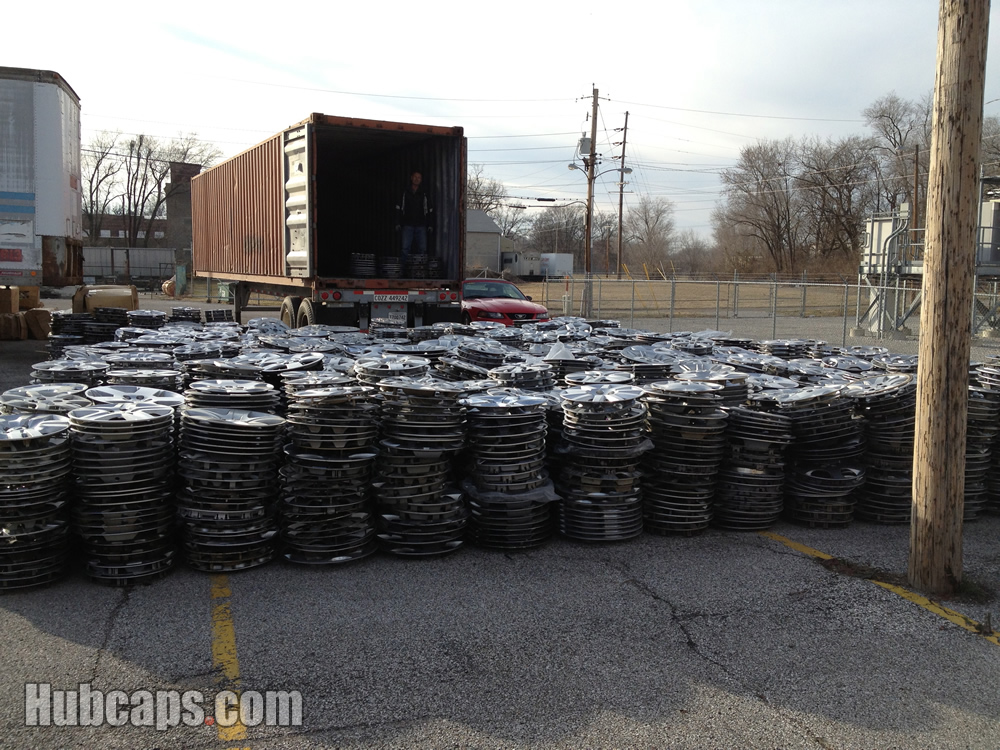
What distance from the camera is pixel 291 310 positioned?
637 inches

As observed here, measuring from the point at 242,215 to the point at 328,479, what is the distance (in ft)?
48.8

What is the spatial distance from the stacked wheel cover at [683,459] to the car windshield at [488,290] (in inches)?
582

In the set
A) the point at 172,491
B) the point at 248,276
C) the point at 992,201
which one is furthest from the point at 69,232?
the point at 992,201

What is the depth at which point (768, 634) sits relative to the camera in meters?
4.63

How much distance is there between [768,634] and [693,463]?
6.20 feet

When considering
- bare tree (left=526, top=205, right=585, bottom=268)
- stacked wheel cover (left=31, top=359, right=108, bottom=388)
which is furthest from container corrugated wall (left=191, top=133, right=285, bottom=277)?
bare tree (left=526, top=205, right=585, bottom=268)

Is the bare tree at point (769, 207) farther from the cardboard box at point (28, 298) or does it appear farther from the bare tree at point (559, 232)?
the cardboard box at point (28, 298)

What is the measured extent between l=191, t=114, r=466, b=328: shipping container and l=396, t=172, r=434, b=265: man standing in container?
0.17 meters

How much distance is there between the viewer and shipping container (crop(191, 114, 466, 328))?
47.4ft

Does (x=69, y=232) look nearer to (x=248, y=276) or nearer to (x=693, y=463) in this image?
(x=248, y=276)

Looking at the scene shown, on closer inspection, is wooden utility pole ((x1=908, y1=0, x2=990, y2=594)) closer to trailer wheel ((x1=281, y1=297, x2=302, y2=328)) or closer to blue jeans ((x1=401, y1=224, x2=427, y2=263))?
blue jeans ((x1=401, y1=224, x2=427, y2=263))

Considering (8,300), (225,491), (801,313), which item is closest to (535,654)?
(225,491)

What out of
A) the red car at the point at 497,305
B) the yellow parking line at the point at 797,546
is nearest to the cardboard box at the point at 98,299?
the red car at the point at 497,305

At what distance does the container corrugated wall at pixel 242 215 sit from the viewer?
52.6 ft
